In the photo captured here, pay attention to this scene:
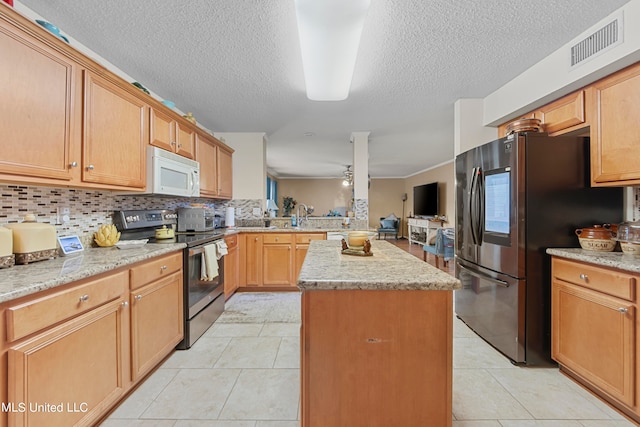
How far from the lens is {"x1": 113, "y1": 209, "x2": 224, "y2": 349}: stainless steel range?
2238 mm

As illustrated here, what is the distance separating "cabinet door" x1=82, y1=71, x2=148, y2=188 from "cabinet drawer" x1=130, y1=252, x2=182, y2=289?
60cm

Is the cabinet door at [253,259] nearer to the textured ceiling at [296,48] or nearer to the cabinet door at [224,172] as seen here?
the cabinet door at [224,172]

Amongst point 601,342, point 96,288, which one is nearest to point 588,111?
point 601,342

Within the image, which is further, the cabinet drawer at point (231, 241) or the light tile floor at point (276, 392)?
the cabinet drawer at point (231, 241)

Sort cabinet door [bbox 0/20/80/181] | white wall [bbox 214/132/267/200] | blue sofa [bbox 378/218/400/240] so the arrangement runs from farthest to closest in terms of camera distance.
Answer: blue sofa [bbox 378/218/400/240] → white wall [bbox 214/132/267/200] → cabinet door [bbox 0/20/80/181]

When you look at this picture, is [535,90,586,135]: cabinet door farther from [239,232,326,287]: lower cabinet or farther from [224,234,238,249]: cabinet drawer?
[224,234,238,249]: cabinet drawer

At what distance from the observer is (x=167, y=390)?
1722mm

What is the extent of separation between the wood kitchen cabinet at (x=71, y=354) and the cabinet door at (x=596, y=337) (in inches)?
108

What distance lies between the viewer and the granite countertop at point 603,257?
1459 mm

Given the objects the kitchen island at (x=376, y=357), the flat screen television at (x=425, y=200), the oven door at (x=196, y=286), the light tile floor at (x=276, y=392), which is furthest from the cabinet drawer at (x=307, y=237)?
the flat screen television at (x=425, y=200)

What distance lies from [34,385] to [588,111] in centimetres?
344

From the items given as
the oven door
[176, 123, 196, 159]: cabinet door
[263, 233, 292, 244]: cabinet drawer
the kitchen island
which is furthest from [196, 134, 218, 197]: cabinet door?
the kitchen island

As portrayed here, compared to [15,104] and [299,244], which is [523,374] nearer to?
[299,244]

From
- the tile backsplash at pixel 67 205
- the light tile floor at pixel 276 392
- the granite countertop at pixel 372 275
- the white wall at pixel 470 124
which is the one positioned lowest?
the light tile floor at pixel 276 392
